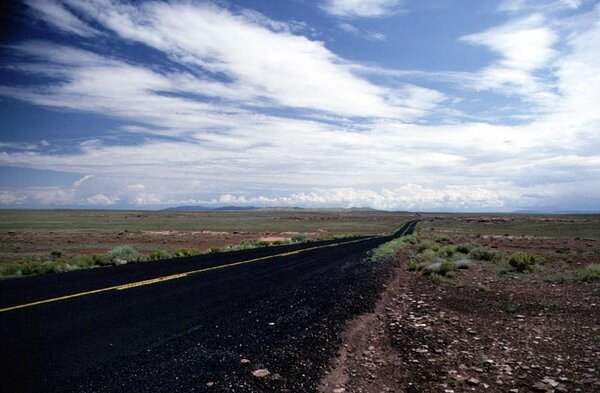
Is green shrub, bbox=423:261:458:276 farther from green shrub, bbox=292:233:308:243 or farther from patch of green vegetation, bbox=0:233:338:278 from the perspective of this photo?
green shrub, bbox=292:233:308:243

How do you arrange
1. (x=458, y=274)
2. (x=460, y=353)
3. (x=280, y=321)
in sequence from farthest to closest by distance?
(x=458, y=274), (x=280, y=321), (x=460, y=353)

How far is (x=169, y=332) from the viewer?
20.7 ft

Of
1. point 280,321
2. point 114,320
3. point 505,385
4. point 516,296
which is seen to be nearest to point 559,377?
point 505,385

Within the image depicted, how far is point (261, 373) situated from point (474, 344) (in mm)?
4164

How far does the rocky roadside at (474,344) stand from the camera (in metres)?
5.07

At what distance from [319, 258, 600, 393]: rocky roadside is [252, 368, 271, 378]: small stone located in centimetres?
78

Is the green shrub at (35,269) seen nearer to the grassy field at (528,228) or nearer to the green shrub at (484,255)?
the green shrub at (484,255)

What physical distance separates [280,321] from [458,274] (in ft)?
32.9

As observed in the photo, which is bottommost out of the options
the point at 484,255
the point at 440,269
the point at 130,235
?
the point at 130,235

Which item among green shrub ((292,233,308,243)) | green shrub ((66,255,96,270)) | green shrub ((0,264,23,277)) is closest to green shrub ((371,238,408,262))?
green shrub ((292,233,308,243))

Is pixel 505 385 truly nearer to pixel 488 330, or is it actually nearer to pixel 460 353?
pixel 460 353

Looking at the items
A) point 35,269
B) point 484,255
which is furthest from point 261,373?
point 484,255

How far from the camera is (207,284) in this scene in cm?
1095

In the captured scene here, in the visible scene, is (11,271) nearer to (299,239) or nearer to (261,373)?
(261,373)
